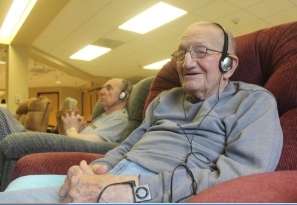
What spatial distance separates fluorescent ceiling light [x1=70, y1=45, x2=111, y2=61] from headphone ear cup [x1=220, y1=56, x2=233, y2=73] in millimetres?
5473

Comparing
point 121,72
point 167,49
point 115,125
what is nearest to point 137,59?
point 167,49

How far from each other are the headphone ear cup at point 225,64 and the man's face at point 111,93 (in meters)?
1.14

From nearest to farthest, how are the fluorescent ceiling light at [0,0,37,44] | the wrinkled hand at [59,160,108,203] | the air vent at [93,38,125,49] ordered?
the wrinkled hand at [59,160,108,203] → the fluorescent ceiling light at [0,0,37,44] → the air vent at [93,38,125,49]

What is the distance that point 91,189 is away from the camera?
2.99ft

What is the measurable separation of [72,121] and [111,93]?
35cm

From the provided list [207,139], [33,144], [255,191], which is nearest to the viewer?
[255,191]

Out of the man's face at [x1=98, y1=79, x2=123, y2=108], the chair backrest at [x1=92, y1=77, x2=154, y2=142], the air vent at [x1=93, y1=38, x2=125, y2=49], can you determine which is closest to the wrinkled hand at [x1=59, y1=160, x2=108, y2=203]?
the chair backrest at [x1=92, y1=77, x2=154, y2=142]

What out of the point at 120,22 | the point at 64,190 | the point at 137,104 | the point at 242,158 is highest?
the point at 120,22

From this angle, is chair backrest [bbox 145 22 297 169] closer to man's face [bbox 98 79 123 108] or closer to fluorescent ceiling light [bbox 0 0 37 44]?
man's face [bbox 98 79 123 108]

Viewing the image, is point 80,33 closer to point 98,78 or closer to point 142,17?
point 142,17

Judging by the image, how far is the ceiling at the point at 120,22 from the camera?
4250mm

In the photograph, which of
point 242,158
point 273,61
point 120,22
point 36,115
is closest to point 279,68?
point 273,61

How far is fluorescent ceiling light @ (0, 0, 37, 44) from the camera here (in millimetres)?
4580

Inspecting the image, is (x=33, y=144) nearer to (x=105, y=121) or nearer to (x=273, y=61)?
(x=105, y=121)
